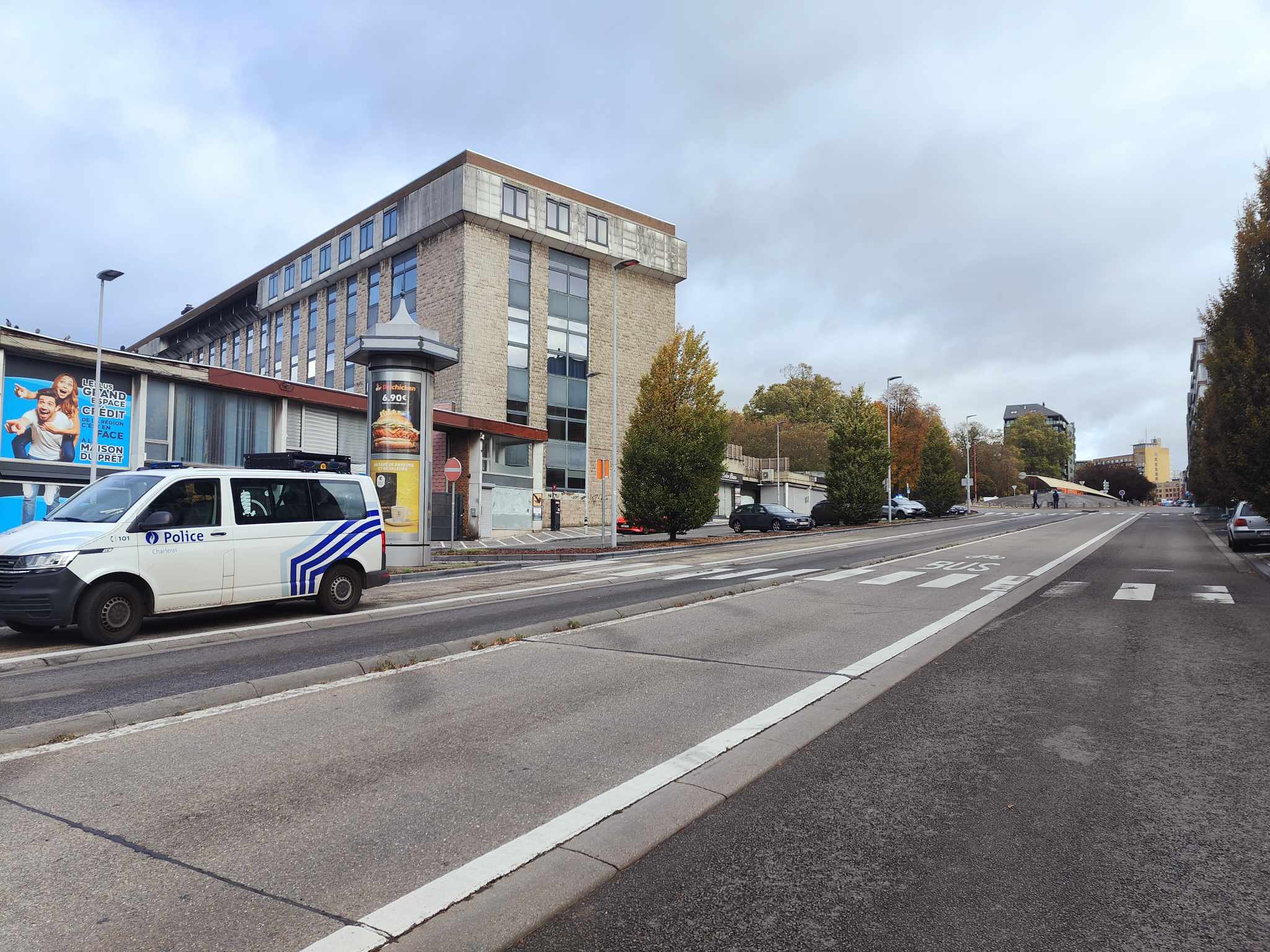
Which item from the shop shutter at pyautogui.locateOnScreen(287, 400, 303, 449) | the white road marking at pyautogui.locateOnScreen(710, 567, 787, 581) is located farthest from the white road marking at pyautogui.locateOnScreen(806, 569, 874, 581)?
the shop shutter at pyautogui.locateOnScreen(287, 400, 303, 449)

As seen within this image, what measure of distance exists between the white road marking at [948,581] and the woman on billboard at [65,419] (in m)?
23.1

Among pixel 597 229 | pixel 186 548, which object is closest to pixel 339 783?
pixel 186 548

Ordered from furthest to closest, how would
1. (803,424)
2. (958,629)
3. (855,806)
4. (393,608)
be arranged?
(803,424) < (393,608) < (958,629) < (855,806)

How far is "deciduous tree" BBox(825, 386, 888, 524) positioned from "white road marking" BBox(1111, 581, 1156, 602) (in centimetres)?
2905

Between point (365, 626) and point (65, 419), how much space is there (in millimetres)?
18881

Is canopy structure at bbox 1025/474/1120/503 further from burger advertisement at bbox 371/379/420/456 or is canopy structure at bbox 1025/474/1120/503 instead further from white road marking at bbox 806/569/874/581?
burger advertisement at bbox 371/379/420/456

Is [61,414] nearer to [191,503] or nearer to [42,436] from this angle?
[42,436]

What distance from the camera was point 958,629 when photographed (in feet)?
29.6

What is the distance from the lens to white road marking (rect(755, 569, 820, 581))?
582 inches

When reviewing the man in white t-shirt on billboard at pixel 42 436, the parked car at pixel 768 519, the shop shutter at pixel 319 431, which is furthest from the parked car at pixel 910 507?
the man in white t-shirt on billboard at pixel 42 436

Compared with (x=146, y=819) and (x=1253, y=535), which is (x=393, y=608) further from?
(x=1253, y=535)

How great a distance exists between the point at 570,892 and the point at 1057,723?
383 cm

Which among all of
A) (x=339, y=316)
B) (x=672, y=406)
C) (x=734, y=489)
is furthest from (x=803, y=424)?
(x=672, y=406)

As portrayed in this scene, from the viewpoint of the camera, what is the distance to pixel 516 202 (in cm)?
4284
